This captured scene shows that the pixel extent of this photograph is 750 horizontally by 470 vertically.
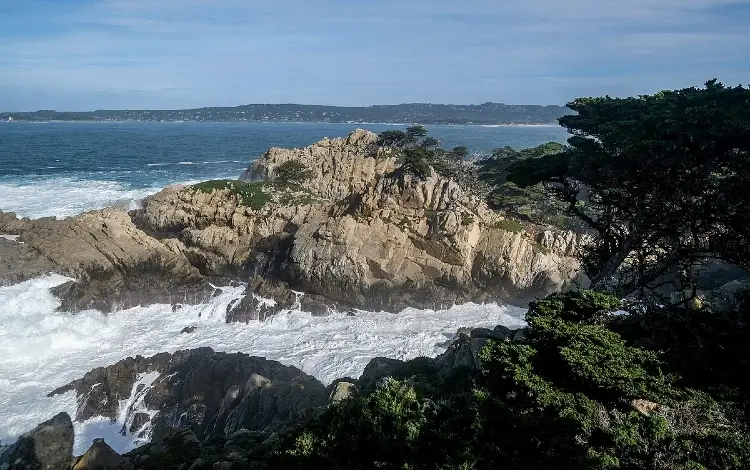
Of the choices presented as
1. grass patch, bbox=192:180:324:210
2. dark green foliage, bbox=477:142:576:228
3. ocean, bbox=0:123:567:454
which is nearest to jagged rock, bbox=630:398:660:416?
ocean, bbox=0:123:567:454

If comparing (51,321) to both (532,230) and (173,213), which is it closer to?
(173,213)

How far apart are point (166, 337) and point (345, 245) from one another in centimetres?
1076

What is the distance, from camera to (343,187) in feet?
124

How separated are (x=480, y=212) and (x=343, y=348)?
1353cm

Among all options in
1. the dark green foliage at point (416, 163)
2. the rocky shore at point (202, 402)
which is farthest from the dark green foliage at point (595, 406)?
the dark green foliage at point (416, 163)

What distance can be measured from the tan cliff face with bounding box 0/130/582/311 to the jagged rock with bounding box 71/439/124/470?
17.0 metres

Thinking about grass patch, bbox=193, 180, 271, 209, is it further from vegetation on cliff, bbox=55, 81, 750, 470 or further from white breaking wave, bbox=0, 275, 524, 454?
vegetation on cliff, bbox=55, 81, 750, 470

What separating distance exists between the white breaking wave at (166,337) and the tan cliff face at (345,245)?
1.82 meters

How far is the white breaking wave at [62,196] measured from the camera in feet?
130

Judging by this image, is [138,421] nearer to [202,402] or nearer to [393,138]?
[202,402]

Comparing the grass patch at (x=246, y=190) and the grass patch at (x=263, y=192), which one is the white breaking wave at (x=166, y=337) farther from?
the grass patch at (x=263, y=192)

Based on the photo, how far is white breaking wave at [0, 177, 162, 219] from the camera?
3972 centimetres

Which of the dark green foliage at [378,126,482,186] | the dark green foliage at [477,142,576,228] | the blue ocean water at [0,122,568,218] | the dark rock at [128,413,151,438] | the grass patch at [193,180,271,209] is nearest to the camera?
the dark rock at [128,413,151,438]

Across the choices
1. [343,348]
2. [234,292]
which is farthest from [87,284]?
[343,348]
